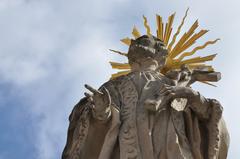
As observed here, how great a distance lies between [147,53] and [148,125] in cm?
126

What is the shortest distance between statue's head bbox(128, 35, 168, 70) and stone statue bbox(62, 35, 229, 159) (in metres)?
0.53

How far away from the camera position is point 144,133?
752cm

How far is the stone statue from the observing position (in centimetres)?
746

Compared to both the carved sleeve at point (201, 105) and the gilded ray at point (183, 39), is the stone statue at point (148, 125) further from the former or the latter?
the gilded ray at point (183, 39)

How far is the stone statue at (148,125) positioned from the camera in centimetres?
746

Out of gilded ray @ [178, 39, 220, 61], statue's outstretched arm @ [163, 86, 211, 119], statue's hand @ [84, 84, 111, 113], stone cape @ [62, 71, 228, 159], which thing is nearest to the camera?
→ stone cape @ [62, 71, 228, 159]

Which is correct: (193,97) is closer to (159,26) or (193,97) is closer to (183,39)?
(183,39)

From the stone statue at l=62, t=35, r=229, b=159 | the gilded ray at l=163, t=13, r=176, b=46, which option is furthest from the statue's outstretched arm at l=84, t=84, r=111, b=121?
the gilded ray at l=163, t=13, r=176, b=46

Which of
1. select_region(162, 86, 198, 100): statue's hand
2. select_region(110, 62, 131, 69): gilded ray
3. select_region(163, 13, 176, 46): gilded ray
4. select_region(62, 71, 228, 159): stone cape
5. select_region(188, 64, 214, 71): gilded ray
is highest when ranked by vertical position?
select_region(163, 13, 176, 46): gilded ray

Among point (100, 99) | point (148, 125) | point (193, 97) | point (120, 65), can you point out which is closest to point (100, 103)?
point (100, 99)

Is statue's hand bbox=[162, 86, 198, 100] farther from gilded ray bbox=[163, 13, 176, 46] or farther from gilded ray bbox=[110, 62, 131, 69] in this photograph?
gilded ray bbox=[110, 62, 131, 69]

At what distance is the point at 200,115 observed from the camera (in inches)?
306

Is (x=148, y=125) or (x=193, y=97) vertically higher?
(x=193, y=97)

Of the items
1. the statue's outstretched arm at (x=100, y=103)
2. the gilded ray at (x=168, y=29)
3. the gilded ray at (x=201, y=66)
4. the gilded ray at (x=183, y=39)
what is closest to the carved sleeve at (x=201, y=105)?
the gilded ray at (x=201, y=66)
